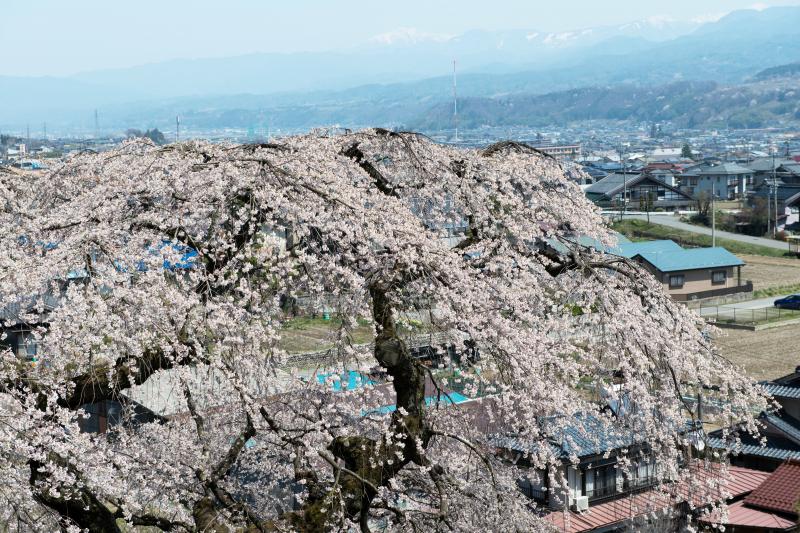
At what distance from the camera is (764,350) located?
2245cm

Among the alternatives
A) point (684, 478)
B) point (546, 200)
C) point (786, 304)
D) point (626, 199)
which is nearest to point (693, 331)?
point (684, 478)

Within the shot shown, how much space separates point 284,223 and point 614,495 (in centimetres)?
729

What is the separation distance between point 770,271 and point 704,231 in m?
7.31

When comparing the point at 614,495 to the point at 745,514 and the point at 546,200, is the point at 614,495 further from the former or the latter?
the point at 546,200

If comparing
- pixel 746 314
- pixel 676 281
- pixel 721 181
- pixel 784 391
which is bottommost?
pixel 746 314

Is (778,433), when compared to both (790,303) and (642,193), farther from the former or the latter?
(642,193)

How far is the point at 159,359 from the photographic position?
529 cm

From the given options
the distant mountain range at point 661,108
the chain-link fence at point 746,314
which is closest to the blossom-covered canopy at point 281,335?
the chain-link fence at point 746,314

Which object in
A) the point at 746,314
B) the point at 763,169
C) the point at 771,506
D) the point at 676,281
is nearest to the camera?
the point at 771,506

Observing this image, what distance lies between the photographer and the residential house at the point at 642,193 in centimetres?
4906

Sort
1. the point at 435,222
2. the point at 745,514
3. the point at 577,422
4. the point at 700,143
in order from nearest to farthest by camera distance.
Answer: the point at 577,422 → the point at 435,222 → the point at 745,514 → the point at 700,143

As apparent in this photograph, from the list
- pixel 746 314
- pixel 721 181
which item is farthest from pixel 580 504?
pixel 721 181

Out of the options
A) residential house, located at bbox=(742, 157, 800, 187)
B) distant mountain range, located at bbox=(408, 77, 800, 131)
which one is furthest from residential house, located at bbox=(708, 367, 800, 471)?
distant mountain range, located at bbox=(408, 77, 800, 131)

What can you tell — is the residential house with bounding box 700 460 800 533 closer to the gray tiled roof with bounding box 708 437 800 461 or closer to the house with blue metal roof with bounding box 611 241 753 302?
the gray tiled roof with bounding box 708 437 800 461
